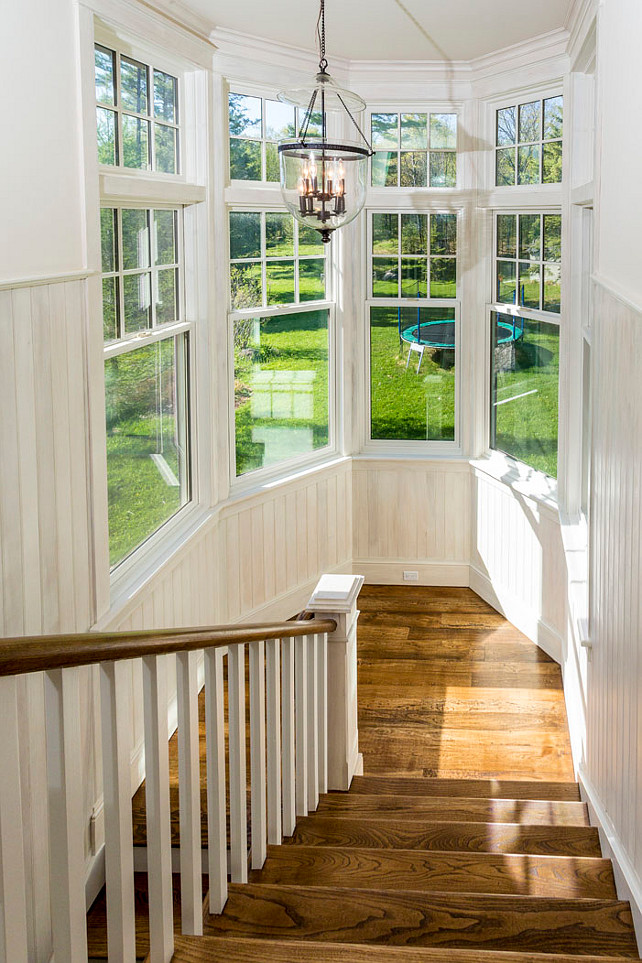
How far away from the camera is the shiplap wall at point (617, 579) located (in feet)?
8.14

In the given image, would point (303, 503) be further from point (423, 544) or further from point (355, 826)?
point (355, 826)

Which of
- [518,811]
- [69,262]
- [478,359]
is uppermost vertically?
[69,262]

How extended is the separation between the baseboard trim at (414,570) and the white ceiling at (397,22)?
10.1 feet

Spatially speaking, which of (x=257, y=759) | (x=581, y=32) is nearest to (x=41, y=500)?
(x=257, y=759)

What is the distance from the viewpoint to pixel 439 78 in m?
5.99

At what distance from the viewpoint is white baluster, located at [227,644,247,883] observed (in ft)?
7.61

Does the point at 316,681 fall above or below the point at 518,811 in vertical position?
above

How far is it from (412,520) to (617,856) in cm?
380

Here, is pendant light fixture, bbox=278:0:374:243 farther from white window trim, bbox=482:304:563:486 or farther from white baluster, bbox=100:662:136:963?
white window trim, bbox=482:304:563:486

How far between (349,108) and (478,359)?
310 cm

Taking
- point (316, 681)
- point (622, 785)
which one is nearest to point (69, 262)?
point (316, 681)

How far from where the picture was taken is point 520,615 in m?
5.80

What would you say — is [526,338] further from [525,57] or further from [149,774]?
[149,774]

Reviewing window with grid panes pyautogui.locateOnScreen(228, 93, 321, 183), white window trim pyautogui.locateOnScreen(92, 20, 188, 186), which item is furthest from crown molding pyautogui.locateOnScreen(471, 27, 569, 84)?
white window trim pyautogui.locateOnScreen(92, 20, 188, 186)
